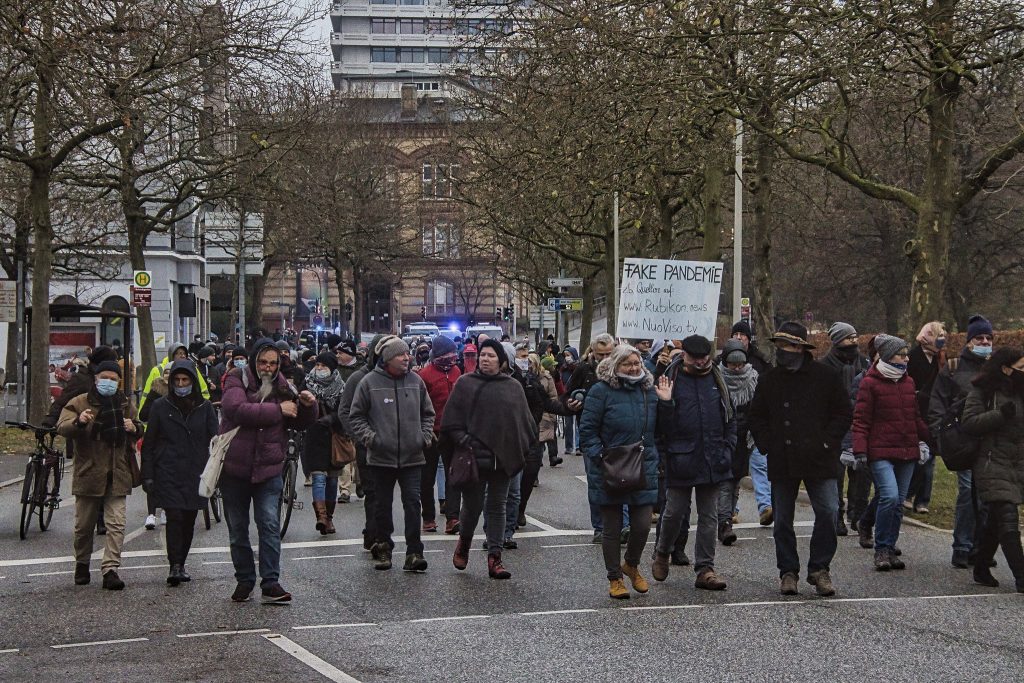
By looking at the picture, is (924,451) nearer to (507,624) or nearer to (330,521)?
(507,624)

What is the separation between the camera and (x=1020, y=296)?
158ft

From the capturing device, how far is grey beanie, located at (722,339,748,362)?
1305 cm

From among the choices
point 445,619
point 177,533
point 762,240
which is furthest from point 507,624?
point 762,240

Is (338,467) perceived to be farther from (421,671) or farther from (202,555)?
(421,671)

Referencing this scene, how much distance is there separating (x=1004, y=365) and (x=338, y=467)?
6.15 metres

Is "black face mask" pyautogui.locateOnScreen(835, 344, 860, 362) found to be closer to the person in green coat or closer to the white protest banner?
the person in green coat

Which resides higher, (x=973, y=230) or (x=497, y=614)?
(x=973, y=230)

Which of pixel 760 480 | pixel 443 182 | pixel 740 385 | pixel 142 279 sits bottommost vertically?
pixel 760 480

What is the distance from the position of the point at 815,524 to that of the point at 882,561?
143cm

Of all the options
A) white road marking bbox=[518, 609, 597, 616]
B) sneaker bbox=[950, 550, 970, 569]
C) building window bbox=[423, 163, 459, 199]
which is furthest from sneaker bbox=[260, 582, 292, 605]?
building window bbox=[423, 163, 459, 199]

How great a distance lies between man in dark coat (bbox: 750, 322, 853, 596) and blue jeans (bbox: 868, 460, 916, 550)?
1.26 metres

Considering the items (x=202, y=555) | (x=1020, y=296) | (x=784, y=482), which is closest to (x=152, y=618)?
(x=202, y=555)

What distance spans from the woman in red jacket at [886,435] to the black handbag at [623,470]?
217cm

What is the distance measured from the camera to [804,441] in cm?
1016
